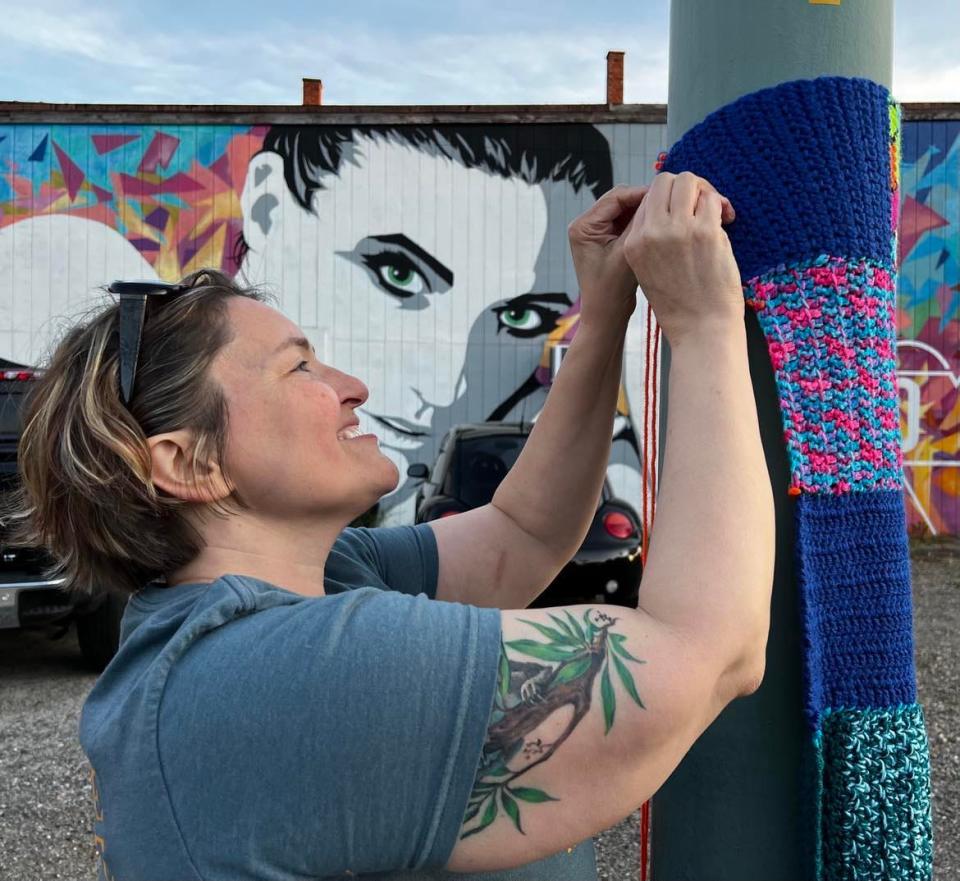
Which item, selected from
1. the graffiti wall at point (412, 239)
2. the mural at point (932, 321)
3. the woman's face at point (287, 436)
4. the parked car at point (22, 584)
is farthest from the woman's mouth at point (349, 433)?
the mural at point (932, 321)

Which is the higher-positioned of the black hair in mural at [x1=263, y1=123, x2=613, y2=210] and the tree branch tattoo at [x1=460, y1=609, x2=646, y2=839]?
the black hair in mural at [x1=263, y1=123, x2=613, y2=210]

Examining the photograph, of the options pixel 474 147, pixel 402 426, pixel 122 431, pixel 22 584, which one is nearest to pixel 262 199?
pixel 474 147

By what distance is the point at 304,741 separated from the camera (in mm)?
911

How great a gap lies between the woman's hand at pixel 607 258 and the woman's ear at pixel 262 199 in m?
10.4

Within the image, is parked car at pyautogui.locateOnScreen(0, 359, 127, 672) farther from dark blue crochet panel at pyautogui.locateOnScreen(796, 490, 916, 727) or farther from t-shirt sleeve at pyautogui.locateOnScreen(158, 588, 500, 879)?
dark blue crochet panel at pyautogui.locateOnScreen(796, 490, 916, 727)

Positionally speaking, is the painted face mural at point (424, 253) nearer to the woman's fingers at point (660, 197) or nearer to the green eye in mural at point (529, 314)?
the green eye in mural at point (529, 314)

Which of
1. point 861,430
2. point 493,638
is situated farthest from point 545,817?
point 861,430

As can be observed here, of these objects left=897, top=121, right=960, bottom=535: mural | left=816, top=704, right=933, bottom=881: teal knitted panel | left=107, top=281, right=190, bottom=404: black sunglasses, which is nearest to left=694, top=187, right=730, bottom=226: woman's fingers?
left=816, top=704, right=933, bottom=881: teal knitted panel

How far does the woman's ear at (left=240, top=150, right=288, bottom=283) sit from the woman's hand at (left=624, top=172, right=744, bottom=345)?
10669 millimetres

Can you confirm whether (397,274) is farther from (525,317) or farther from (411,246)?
(525,317)

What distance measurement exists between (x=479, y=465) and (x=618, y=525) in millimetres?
1169

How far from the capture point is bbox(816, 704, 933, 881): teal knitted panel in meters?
1.09

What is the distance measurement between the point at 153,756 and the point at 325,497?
403 millimetres

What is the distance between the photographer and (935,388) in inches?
441
